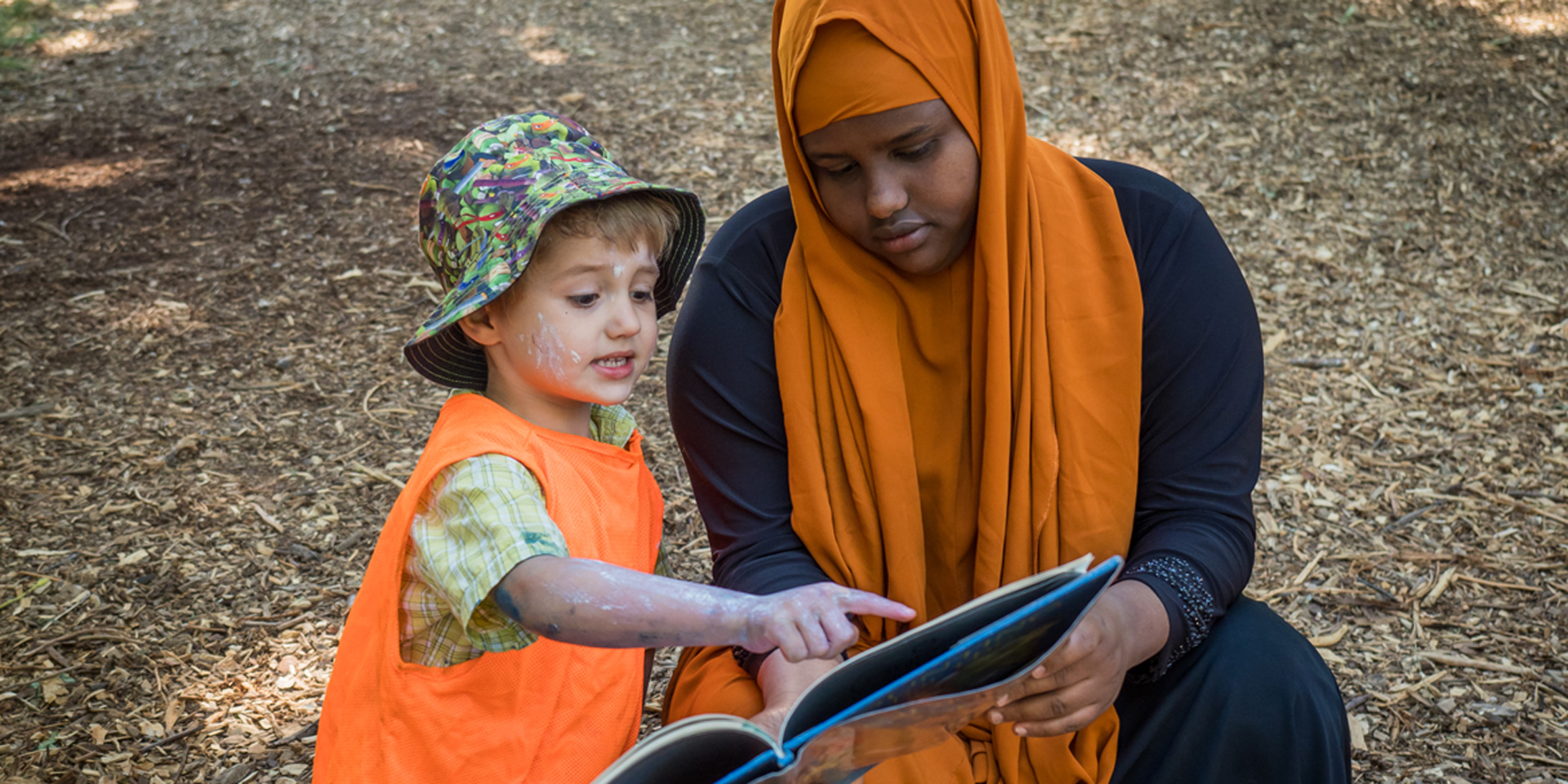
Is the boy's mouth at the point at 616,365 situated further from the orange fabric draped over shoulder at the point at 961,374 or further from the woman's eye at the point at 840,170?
the woman's eye at the point at 840,170

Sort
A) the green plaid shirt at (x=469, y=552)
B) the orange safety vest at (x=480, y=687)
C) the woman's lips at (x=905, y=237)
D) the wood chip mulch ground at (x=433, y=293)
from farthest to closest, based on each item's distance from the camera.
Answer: the wood chip mulch ground at (x=433, y=293)
the woman's lips at (x=905, y=237)
the orange safety vest at (x=480, y=687)
the green plaid shirt at (x=469, y=552)

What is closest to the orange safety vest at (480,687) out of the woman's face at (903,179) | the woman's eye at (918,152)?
the woman's face at (903,179)

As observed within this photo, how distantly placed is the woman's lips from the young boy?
358mm

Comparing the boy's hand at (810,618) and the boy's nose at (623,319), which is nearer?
the boy's hand at (810,618)

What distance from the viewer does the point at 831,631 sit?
133cm

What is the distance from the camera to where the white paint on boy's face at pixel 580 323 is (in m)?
1.78

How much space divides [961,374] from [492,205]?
88cm

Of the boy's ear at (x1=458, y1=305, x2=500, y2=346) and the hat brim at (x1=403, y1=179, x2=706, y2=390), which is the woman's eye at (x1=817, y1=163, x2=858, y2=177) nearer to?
the hat brim at (x1=403, y1=179, x2=706, y2=390)

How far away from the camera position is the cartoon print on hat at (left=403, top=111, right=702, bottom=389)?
172cm

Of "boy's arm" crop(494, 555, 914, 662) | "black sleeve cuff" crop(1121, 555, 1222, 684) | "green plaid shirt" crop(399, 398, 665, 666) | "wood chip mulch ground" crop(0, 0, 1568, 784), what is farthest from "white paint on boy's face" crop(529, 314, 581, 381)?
"wood chip mulch ground" crop(0, 0, 1568, 784)

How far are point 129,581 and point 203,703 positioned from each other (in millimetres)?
581

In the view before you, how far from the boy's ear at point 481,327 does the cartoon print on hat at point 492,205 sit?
0.15ft

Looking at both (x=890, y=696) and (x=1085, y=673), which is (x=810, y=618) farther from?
(x=1085, y=673)

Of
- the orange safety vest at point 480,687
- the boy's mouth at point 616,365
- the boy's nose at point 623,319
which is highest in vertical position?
the boy's nose at point 623,319
